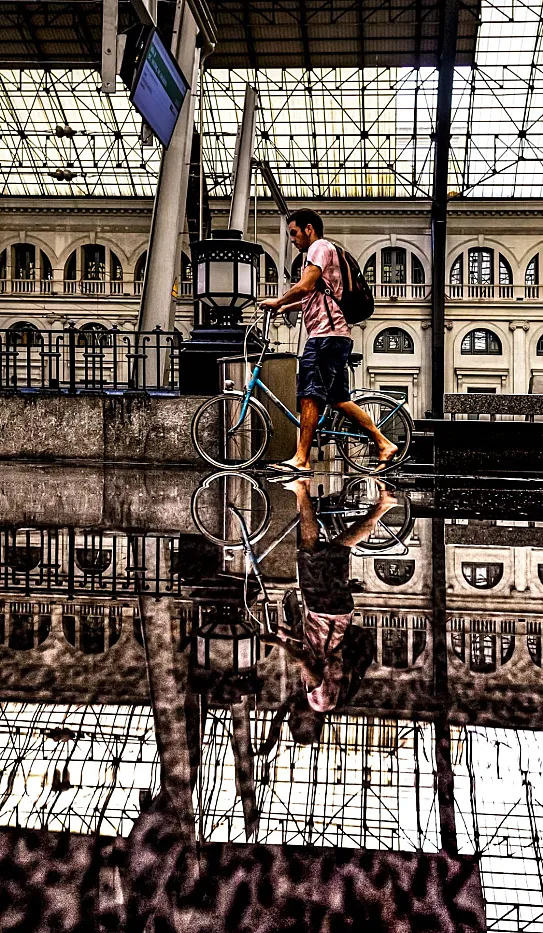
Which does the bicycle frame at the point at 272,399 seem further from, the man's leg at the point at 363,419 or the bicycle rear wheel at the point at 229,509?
the bicycle rear wheel at the point at 229,509

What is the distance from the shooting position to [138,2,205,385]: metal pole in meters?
11.4

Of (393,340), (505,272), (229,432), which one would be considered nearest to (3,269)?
(393,340)

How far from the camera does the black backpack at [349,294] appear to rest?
19.0 ft

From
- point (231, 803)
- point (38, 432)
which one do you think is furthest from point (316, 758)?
point (38, 432)

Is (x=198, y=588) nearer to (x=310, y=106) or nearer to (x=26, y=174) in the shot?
(x=310, y=106)

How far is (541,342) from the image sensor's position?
3612cm

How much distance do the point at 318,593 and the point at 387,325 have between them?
34.3 meters

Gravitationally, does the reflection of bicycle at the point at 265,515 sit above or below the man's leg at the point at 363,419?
below

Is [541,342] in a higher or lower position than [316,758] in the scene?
higher

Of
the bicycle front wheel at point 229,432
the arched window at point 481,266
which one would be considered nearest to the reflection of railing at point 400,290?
the arched window at point 481,266

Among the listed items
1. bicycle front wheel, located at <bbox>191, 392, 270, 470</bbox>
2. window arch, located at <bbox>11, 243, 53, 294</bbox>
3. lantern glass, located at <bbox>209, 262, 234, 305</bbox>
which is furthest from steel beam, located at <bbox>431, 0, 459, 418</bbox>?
window arch, located at <bbox>11, 243, 53, 294</bbox>

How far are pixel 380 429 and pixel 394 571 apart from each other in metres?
4.15

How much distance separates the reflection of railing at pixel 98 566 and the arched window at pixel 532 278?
35.0 metres

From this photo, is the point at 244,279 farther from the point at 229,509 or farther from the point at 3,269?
the point at 3,269
